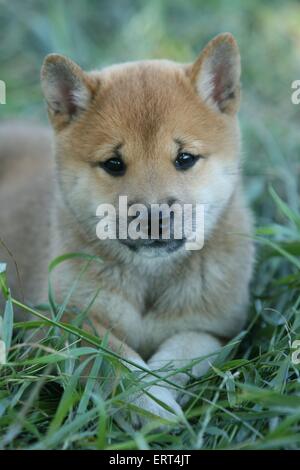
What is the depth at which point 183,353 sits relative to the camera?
3.99 m

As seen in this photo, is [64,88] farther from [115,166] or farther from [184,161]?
[184,161]

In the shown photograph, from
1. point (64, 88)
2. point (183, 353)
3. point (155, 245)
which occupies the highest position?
point (64, 88)

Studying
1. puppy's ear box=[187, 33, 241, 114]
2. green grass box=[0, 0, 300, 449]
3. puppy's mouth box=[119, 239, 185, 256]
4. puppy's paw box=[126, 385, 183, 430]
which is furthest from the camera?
puppy's ear box=[187, 33, 241, 114]

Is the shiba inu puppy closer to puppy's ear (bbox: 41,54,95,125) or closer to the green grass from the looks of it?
puppy's ear (bbox: 41,54,95,125)

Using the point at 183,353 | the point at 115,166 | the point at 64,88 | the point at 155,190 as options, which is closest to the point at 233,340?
the point at 183,353

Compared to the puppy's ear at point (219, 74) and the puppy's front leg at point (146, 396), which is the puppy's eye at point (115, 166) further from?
the puppy's front leg at point (146, 396)

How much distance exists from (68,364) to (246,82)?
5.45 meters

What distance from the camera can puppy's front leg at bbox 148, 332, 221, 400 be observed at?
3.85 metres

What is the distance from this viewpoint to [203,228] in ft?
13.4

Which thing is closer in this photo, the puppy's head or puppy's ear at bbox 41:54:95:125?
the puppy's head

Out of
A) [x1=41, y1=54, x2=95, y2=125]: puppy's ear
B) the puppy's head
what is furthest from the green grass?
[x1=41, y1=54, x2=95, y2=125]: puppy's ear

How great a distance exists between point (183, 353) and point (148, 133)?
48.8 inches

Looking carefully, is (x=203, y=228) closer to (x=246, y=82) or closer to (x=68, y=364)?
(x=68, y=364)

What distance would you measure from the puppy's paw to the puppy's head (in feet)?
2.52
